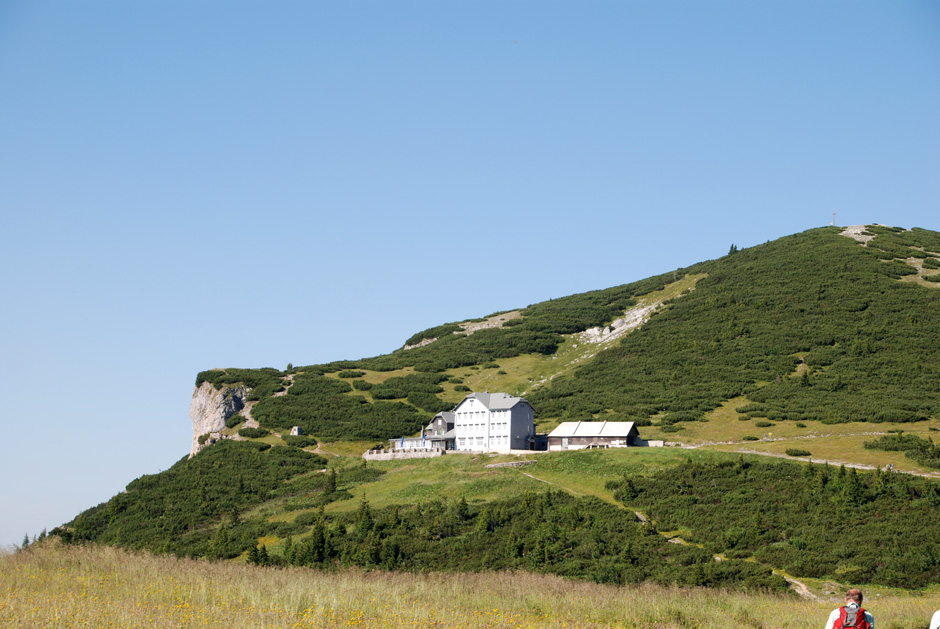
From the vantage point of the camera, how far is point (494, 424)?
87.2 meters

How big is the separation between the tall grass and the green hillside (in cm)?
1593

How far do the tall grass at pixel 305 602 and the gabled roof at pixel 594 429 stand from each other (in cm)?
5379

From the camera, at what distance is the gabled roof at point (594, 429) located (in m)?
80.8

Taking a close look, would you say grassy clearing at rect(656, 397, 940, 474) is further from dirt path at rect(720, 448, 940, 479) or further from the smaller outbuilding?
the smaller outbuilding

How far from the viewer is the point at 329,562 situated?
4988 centimetres

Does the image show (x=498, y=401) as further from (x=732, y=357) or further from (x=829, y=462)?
(x=732, y=357)

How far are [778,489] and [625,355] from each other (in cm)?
6440

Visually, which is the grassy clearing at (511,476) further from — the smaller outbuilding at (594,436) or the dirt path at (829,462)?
the smaller outbuilding at (594,436)

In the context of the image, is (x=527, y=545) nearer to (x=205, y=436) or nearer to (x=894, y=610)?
(x=894, y=610)

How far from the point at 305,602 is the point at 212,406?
100730mm

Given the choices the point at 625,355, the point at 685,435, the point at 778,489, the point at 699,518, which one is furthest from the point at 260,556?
the point at 625,355

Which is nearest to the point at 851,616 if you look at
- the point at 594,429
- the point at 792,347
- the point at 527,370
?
the point at 594,429

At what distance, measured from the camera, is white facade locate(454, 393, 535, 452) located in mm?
85812

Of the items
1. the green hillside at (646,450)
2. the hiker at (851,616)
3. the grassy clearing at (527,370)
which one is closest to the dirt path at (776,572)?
the green hillside at (646,450)
